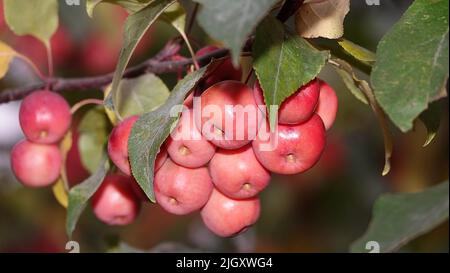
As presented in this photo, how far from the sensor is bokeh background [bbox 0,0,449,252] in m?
2.02

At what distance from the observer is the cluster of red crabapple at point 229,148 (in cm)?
86

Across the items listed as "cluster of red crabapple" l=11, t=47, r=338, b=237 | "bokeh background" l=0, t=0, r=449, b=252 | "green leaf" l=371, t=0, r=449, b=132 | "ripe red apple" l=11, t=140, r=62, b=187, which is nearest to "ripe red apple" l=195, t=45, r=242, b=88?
"cluster of red crabapple" l=11, t=47, r=338, b=237

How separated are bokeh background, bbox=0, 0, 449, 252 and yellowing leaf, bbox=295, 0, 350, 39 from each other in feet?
2.89

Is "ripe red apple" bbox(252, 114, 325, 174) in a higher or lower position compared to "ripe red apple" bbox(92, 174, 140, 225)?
higher

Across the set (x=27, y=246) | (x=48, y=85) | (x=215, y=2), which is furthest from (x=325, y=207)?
(x=215, y=2)

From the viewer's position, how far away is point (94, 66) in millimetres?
2113

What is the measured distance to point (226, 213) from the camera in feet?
3.16

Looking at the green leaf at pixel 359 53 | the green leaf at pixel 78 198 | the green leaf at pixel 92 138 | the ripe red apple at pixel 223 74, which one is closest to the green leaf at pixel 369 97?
the green leaf at pixel 359 53

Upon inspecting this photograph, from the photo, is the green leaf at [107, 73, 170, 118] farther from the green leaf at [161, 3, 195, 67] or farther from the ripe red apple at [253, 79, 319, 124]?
the ripe red apple at [253, 79, 319, 124]

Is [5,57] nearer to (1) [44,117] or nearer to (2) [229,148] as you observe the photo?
(1) [44,117]

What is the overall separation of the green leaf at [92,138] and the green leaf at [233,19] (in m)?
0.62

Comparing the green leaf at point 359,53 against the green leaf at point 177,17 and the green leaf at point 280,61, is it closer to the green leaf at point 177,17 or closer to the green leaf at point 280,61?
the green leaf at point 280,61

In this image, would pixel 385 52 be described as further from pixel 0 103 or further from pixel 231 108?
pixel 0 103

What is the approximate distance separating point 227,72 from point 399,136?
1.34 m
